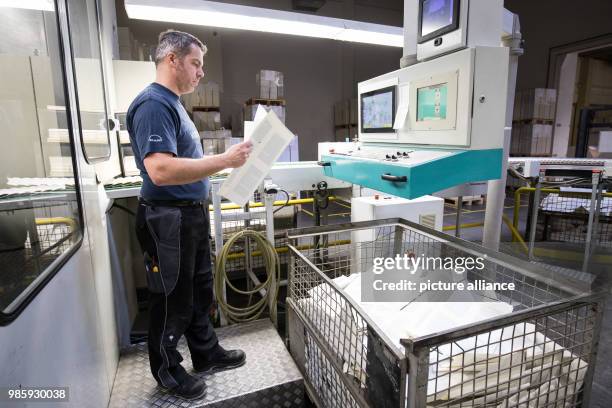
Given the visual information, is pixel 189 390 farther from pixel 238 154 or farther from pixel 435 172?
pixel 435 172

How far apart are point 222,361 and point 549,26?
940 cm

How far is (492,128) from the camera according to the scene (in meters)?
1.51

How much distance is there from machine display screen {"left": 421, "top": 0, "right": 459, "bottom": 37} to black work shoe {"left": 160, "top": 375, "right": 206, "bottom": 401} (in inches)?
82.0

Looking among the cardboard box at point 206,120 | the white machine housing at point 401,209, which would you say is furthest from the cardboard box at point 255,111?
the white machine housing at point 401,209

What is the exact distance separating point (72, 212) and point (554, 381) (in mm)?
1757

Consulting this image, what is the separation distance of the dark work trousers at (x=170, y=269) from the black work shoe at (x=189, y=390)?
3 cm

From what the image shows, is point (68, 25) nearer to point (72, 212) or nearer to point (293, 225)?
point (72, 212)

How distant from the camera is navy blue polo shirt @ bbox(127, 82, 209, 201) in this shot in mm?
1414

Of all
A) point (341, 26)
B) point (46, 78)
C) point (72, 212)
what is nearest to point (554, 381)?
point (72, 212)

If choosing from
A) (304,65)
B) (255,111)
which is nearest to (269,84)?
(255,111)

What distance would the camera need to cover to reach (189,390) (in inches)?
67.6

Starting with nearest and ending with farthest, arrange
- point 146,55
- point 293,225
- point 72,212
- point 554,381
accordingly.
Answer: point 554,381
point 72,212
point 293,225
point 146,55

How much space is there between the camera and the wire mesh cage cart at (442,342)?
2.71ft

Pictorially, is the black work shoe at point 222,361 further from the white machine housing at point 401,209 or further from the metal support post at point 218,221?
the white machine housing at point 401,209
